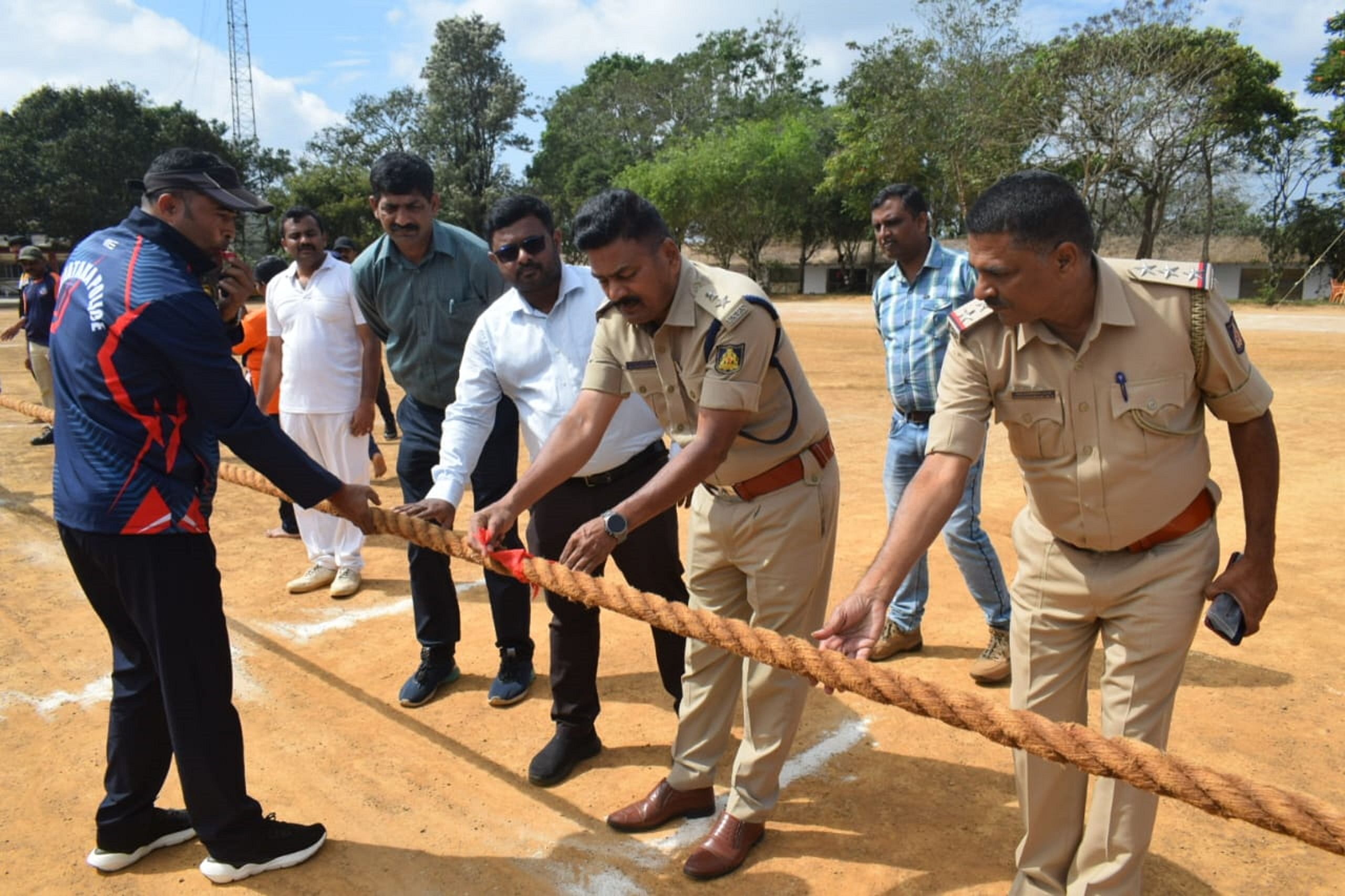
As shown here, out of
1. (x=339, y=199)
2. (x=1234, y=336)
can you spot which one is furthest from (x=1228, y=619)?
(x=339, y=199)

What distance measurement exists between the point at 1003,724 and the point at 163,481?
96.3 inches

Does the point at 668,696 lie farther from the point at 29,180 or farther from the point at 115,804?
the point at 29,180

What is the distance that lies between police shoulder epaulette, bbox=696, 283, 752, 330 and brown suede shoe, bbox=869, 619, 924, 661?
235 cm

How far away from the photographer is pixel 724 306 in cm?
285

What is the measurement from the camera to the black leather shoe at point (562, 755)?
3609 mm

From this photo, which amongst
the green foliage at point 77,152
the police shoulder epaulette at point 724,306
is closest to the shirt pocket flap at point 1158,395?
the police shoulder epaulette at point 724,306

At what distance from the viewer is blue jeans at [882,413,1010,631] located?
4387 millimetres

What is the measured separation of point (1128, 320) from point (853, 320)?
91.9ft

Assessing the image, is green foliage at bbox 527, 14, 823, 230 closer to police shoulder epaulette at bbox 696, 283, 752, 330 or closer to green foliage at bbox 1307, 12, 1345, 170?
green foliage at bbox 1307, 12, 1345, 170

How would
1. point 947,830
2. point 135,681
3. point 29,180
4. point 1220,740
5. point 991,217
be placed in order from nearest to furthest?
point 991,217 → point 135,681 → point 947,830 → point 1220,740 → point 29,180

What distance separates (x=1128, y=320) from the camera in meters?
2.39

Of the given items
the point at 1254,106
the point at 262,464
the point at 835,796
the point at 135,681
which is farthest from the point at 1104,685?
the point at 1254,106

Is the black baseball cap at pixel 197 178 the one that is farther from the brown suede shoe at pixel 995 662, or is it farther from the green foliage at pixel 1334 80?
the green foliage at pixel 1334 80

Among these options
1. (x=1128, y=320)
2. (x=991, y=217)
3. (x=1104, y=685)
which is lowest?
(x=1104, y=685)
